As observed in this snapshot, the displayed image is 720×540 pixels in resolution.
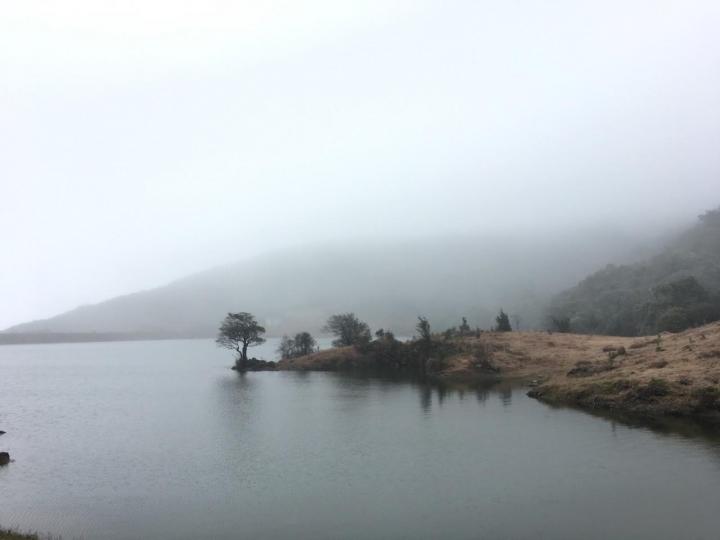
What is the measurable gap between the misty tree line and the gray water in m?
52.9

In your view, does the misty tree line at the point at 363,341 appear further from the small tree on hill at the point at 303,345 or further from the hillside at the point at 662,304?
the hillside at the point at 662,304

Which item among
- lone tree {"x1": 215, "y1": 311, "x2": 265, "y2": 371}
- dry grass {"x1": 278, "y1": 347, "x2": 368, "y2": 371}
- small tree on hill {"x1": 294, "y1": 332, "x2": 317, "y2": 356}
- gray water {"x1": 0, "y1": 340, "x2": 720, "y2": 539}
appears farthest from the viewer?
small tree on hill {"x1": 294, "y1": 332, "x2": 317, "y2": 356}

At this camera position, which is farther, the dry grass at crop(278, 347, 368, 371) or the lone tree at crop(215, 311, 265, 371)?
the lone tree at crop(215, 311, 265, 371)

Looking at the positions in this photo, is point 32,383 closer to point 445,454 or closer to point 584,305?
point 445,454

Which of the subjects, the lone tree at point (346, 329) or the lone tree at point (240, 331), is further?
the lone tree at point (346, 329)

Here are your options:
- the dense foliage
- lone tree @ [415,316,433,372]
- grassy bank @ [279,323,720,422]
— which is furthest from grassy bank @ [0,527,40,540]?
the dense foliage

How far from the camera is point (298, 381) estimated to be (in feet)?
345

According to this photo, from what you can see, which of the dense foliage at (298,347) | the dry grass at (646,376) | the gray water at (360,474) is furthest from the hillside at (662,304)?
the dense foliage at (298,347)

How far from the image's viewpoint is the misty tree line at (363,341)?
4823 inches

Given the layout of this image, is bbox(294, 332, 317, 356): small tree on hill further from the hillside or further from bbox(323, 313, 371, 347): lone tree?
the hillside

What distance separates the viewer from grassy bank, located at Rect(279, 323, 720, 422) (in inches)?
2205

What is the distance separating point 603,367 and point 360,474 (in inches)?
1995

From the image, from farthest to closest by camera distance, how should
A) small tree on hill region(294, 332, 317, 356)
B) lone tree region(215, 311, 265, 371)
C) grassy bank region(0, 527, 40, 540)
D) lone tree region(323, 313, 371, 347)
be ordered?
small tree on hill region(294, 332, 317, 356)
lone tree region(323, 313, 371, 347)
lone tree region(215, 311, 265, 371)
grassy bank region(0, 527, 40, 540)

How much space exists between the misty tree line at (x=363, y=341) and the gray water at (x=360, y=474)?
52929 mm
